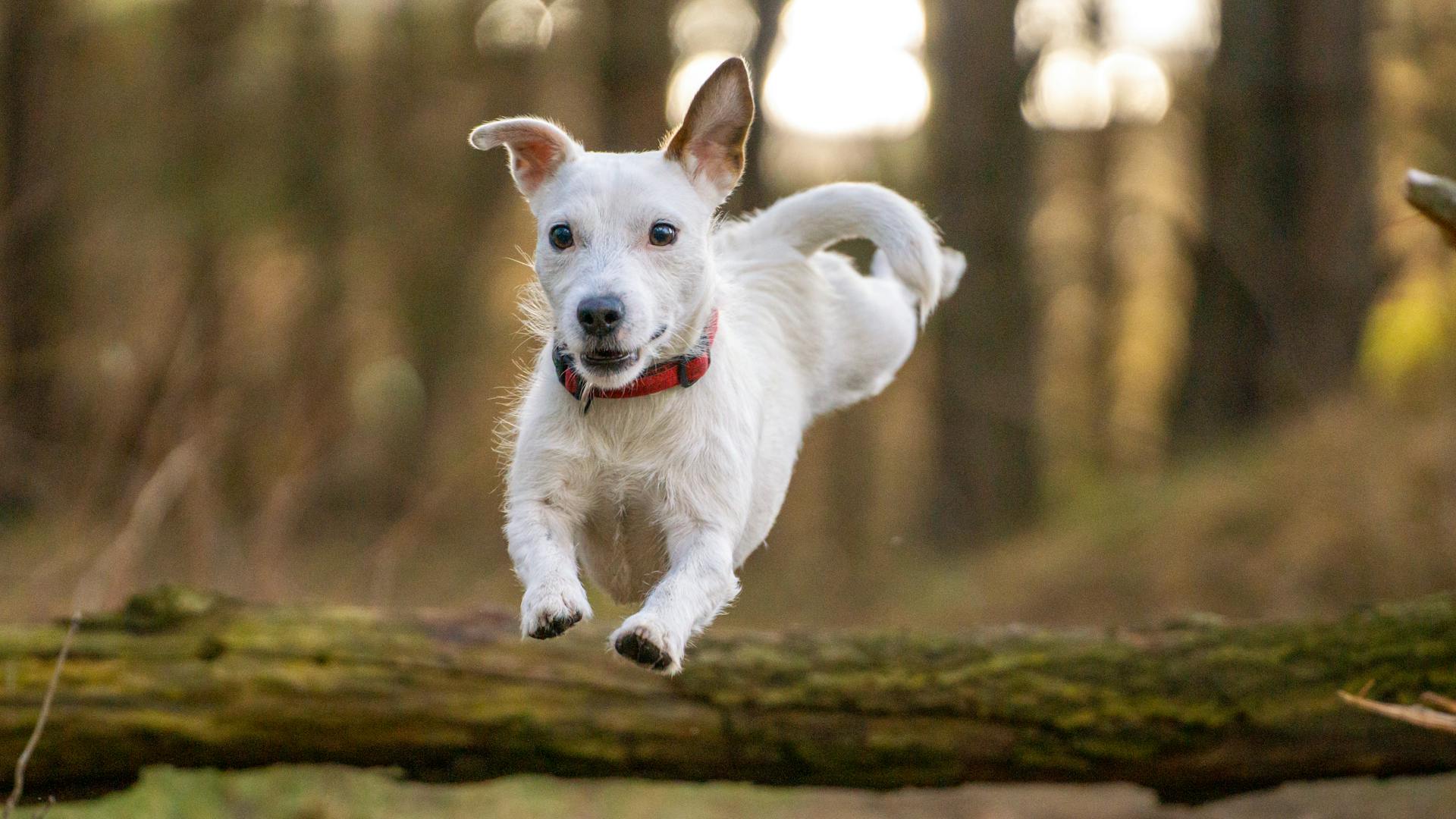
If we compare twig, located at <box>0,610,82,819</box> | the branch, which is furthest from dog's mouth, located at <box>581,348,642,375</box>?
the branch

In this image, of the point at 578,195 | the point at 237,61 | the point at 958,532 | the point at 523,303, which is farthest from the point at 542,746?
the point at 237,61

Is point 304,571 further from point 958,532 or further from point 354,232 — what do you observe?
point 354,232

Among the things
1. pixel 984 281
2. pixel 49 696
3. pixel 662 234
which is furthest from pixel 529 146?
pixel 984 281

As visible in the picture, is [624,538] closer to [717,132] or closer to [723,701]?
[717,132]

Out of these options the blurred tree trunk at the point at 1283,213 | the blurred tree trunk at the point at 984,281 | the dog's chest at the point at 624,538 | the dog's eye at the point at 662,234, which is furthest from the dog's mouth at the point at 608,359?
the blurred tree trunk at the point at 984,281

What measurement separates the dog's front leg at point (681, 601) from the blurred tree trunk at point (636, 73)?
Result: 7750 mm

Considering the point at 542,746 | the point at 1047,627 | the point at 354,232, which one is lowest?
the point at 542,746

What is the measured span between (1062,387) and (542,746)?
22.6 m

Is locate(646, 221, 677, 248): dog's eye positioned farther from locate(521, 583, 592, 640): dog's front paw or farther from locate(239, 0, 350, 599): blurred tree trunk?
locate(239, 0, 350, 599): blurred tree trunk

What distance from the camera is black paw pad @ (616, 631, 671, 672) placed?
2.59m

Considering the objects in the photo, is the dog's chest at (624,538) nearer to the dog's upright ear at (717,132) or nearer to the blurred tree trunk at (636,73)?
the dog's upright ear at (717,132)

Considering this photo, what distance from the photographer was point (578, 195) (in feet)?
9.77

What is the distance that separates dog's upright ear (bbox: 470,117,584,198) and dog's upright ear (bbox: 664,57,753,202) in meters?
0.26

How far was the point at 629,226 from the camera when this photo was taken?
3.00 m
